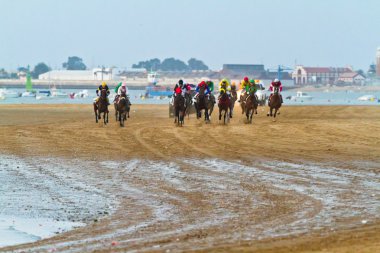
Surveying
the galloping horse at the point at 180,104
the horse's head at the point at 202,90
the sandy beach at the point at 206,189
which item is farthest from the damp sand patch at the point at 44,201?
the horse's head at the point at 202,90

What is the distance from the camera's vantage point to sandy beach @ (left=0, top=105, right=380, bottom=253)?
11.1 meters

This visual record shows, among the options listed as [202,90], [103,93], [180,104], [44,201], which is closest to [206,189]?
[44,201]

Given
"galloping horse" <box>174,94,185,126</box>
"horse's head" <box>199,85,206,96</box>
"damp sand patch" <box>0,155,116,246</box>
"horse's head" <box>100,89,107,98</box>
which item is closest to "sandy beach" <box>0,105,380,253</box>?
"damp sand patch" <box>0,155,116,246</box>

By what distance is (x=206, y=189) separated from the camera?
653 inches

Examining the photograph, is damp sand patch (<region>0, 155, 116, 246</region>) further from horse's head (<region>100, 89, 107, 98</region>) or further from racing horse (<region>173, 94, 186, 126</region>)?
horse's head (<region>100, 89, 107, 98</region>)

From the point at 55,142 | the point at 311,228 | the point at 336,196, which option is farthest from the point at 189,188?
the point at 55,142

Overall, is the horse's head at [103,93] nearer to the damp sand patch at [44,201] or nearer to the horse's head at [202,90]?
the horse's head at [202,90]

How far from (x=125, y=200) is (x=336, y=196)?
332cm

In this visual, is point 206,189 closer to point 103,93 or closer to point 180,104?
point 180,104

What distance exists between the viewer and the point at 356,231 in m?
11.5

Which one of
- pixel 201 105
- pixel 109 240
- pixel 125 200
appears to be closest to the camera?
pixel 109 240

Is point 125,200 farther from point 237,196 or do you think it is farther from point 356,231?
point 356,231

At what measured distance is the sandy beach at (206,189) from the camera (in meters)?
11.1

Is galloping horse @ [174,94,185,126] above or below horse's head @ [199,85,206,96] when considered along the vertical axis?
below
